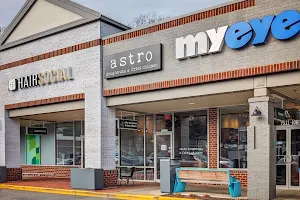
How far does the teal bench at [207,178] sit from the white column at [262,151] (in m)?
0.65

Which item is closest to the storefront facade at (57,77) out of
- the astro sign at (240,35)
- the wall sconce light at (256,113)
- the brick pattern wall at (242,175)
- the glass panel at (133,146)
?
the glass panel at (133,146)

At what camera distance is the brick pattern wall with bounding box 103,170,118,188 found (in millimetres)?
14680

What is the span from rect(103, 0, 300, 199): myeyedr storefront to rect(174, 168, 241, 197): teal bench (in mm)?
637

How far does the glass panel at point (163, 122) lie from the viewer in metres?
17.0

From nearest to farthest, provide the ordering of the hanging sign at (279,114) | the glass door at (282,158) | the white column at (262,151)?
the white column at (262,151) < the hanging sign at (279,114) < the glass door at (282,158)

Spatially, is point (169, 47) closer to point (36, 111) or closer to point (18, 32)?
point (36, 111)

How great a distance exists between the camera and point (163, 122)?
56.6ft

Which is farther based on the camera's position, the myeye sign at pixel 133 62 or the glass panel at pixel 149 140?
the glass panel at pixel 149 140

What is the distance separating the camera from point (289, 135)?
547 inches

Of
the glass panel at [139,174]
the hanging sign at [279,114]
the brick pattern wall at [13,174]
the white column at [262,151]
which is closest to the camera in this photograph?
the white column at [262,151]

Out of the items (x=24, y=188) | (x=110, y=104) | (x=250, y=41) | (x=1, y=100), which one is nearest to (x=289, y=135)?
(x=250, y=41)

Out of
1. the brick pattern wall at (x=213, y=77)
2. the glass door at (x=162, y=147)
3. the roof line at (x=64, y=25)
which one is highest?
the roof line at (x=64, y=25)

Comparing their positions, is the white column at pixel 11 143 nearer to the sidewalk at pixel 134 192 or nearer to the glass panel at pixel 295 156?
the sidewalk at pixel 134 192

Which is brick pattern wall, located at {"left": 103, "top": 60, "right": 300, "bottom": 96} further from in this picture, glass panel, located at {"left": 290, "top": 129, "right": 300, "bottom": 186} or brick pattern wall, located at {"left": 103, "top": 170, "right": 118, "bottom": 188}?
glass panel, located at {"left": 290, "top": 129, "right": 300, "bottom": 186}
